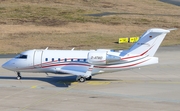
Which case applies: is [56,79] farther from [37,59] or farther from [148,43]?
[148,43]

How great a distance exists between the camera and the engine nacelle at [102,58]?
144 ft

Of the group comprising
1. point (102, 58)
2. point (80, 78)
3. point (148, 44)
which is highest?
point (148, 44)

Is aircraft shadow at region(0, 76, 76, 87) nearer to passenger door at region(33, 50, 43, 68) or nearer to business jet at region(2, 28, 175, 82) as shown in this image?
business jet at region(2, 28, 175, 82)

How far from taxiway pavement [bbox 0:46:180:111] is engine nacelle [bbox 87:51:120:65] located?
87.2 inches

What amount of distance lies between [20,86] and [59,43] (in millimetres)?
30512

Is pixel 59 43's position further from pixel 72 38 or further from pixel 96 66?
pixel 96 66

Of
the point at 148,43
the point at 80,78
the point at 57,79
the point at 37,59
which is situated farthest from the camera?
the point at 57,79

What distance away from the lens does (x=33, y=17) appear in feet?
309

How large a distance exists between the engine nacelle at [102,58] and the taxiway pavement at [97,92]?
7.26ft

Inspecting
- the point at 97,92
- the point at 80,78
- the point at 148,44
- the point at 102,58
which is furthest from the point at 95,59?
the point at 148,44

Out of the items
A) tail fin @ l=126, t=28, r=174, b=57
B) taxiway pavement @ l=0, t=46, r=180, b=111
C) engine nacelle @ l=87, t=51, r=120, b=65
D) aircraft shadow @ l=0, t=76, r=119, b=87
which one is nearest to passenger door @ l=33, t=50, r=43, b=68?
taxiway pavement @ l=0, t=46, r=180, b=111

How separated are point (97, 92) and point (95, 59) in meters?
4.26

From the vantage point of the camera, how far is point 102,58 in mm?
44031

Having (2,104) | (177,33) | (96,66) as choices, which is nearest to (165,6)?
(177,33)
